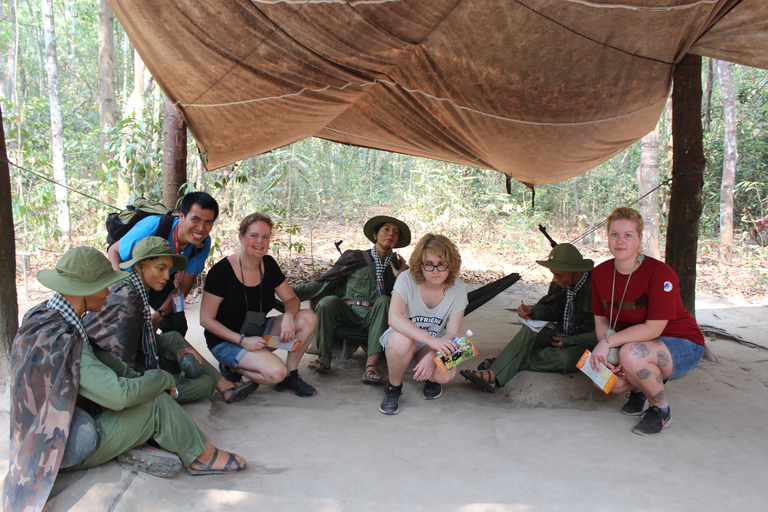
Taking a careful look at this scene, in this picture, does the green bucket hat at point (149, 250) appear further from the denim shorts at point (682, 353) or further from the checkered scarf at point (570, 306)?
the denim shorts at point (682, 353)

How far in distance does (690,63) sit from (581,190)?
7.25m

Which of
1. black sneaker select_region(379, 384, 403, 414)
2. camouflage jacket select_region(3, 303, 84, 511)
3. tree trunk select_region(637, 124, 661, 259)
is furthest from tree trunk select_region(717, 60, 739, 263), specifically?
camouflage jacket select_region(3, 303, 84, 511)

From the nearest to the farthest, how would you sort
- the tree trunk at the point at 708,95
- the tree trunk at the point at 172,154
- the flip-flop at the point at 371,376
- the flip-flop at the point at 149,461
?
the flip-flop at the point at 149,461 < the flip-flop at the point at 371,376 < the tree trunk at the point at 172,154 < the tree trunk at the point at 708,95

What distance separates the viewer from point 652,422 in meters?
2.23

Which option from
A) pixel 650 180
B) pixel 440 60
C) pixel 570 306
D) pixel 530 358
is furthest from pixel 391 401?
pixel 650 180

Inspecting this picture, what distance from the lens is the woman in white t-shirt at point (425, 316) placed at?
2.57 metres

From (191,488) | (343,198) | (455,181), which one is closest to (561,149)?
(191,488)

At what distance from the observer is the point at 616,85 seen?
2658 millimetres

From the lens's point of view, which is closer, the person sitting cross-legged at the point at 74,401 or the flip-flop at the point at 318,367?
the person sitting cross-legged at the point at 74,401

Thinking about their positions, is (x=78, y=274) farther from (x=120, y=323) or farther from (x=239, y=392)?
(x=239, y=392)

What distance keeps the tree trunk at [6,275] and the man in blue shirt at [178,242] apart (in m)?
0.40

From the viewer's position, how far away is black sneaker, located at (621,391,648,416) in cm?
243

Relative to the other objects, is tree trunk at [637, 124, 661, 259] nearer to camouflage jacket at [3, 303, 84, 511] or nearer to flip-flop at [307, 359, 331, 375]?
flip-flop at [307, 359, 331, 375]

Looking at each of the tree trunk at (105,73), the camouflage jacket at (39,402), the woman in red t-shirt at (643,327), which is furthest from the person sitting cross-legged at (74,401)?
the tree trunk at (105,73)
